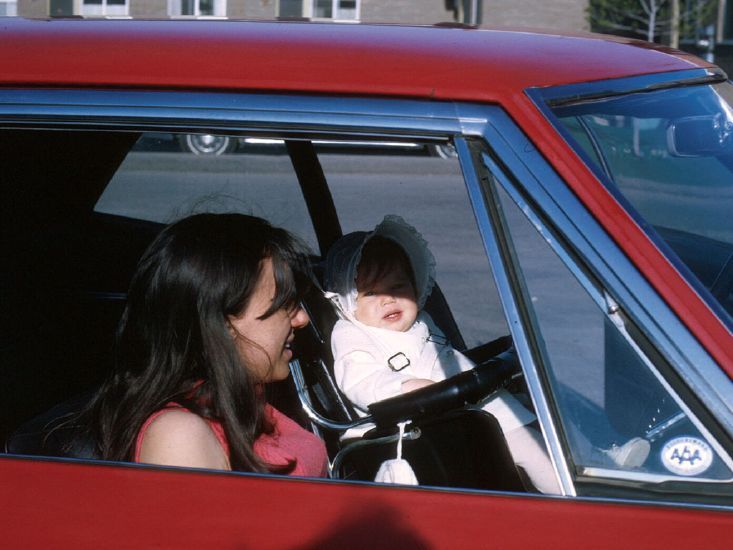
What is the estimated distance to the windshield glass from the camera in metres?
1.69

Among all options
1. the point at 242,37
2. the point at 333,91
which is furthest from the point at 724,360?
the point at 242,37

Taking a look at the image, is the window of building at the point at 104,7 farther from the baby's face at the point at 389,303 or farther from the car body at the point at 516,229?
the car body at the point at 516,229

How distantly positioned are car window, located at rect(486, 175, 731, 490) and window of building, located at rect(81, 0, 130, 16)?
16543 millimetres

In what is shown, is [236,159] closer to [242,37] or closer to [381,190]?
[381,190]

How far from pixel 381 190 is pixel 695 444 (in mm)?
9978

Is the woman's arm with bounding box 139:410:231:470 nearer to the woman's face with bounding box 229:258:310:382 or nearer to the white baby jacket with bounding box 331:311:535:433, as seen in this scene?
the woman's face with bounding box 229:258:310:382

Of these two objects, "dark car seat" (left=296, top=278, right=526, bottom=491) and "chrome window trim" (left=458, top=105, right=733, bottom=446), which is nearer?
"chrome window trim" (left=458, top=105, right=733, bottom=446)

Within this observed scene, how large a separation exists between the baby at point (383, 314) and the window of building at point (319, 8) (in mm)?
16872

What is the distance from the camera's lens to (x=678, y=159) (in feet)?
6.32

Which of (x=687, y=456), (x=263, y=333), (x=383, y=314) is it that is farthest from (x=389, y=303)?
(x=687, y=456)

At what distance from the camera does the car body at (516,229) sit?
4.58 ft

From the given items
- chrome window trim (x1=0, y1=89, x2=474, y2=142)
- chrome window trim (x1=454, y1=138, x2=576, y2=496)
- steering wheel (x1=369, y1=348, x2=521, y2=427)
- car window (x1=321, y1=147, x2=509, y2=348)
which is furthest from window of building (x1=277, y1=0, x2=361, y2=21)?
chrome window trim (x1=454, y1=138, x2=576, y2=496)

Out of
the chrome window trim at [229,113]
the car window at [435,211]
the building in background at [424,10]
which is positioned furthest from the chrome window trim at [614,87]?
the building in background at [424,10]

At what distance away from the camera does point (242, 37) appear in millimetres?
1746
